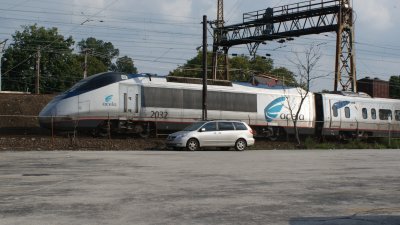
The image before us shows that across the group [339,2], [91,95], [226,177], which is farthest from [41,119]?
[339,2]

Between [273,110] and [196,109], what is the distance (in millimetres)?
5896

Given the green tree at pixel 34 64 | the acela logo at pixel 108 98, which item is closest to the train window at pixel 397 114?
the acela logo at pixel 108 98

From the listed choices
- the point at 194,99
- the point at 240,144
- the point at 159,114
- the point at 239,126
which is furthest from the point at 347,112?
the point at 159,114

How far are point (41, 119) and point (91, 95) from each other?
316cm

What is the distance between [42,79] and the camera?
254ft

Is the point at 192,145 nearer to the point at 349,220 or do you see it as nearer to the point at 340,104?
the point at 340,104

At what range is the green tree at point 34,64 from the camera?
256 ft

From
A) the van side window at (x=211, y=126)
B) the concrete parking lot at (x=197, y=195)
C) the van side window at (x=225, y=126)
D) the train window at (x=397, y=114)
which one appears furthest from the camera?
the train window at (x=397, y=114)

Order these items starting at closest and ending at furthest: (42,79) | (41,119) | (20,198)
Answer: (20,198), (41,119), (42,79)

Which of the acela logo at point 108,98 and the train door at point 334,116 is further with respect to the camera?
the train door at point 334,116

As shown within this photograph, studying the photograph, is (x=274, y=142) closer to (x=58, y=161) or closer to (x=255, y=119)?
(x=255, y=119)

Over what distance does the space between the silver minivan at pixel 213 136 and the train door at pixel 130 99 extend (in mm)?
3830

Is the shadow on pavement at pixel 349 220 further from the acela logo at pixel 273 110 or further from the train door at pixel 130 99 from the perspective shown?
the acela logo at pixel 273 110

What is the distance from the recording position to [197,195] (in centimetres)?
998
